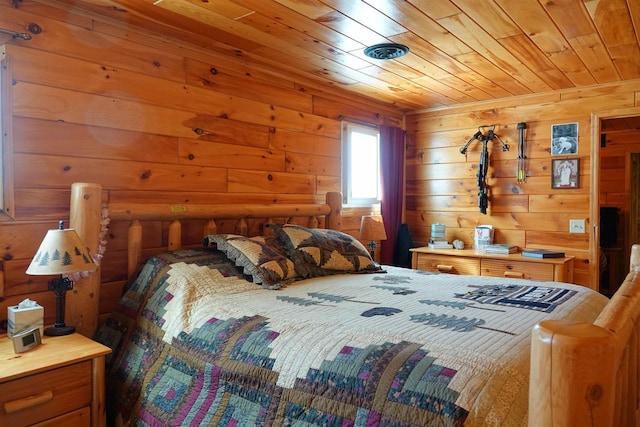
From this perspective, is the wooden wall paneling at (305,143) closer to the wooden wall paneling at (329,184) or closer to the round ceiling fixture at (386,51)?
the wooden wall paneling at (329,184)

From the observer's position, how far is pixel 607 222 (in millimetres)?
5453

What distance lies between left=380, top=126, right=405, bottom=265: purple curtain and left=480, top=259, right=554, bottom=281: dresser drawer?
0.81 m

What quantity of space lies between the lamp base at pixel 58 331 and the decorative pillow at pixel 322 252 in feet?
3.49

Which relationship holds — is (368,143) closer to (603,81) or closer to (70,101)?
(603,81)

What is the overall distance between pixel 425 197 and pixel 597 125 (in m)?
1.49

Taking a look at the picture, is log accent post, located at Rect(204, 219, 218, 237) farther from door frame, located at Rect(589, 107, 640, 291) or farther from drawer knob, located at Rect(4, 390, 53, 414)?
door frame, located at Rect(589, 107, 640, 291)

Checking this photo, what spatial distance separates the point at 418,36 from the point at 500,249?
6.21 ft

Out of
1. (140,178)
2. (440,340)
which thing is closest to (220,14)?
(140,178)

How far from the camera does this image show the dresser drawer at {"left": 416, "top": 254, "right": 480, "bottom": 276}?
11.8ft

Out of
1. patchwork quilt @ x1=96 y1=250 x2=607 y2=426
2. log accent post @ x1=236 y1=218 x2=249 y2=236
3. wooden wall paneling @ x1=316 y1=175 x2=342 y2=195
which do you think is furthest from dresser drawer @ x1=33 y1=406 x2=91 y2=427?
wooden wall paneling @ x1=316 y1=175 x2=342 y2=195

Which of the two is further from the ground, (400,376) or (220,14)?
(220,14)

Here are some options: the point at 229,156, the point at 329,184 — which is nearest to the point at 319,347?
the point at 229,156

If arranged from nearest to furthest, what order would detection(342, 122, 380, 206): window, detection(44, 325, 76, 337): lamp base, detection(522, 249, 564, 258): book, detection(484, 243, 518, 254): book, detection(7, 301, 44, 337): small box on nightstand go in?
detection(7, 301, 44, 337): small box on nightstand < detection(44, 325, 76, 337): lamp base < detection(522, 249, 564, 258): book < detection(484, 243, 518, 254): book < detection(342, 122, 380, 206): window

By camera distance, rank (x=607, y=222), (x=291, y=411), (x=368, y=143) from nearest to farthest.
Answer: (x=291, y=411) → (x=368, y=143) → (x=607, y=222)
